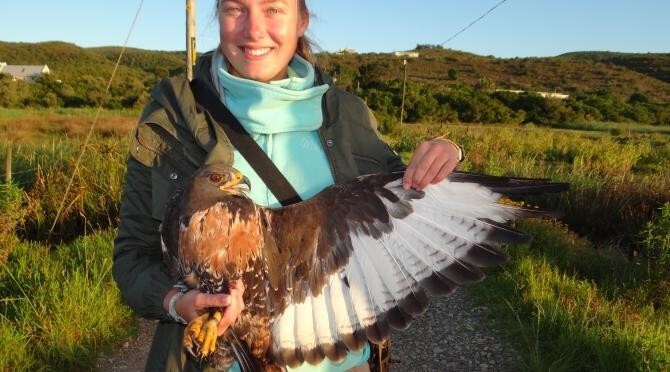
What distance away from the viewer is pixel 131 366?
4.86 m

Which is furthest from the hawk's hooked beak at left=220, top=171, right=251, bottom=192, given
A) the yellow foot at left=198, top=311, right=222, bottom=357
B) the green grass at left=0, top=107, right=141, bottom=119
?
the green grass at left=0, top=107, right=141, bottom=119

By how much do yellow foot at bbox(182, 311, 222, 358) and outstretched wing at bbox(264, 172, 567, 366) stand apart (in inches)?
11.8

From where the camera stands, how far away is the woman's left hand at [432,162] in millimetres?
1845

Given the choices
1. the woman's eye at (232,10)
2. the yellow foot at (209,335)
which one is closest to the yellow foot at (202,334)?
the yellow foot at (209,335)

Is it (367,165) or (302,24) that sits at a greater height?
(302,24)

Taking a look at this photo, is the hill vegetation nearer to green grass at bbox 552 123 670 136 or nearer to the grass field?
green grass at bbox 552 123 670 136

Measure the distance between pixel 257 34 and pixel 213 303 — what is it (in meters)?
1.00

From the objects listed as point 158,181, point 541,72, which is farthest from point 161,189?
point 541,72

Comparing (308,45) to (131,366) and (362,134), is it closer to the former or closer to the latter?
(362,134)

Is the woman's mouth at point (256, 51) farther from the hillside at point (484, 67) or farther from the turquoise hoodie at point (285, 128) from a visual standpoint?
the hillside at point (484, 67)

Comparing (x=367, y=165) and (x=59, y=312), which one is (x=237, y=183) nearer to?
(x=367, y=165)

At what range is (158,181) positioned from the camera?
196 centimetres

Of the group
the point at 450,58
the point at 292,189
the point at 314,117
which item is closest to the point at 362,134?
the point at 314,117

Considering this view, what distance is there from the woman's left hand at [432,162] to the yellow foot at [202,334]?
31.3 inches
